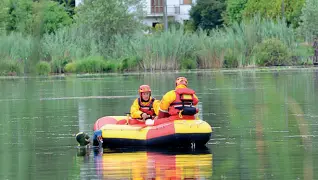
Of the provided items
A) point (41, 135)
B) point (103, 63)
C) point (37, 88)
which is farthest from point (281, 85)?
point (103, 63)

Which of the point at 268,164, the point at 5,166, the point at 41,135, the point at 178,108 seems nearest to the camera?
the point at 268,164

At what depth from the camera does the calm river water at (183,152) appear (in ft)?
49.4

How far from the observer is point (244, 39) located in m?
58.0

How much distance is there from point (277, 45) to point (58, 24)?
53.6 ft

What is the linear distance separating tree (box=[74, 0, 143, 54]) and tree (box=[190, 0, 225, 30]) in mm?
23097

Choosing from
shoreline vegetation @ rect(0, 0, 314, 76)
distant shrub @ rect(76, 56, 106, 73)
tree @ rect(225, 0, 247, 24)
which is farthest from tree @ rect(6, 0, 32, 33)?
tree @ rect(225, 0, 247, 24)

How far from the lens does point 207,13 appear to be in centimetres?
8712

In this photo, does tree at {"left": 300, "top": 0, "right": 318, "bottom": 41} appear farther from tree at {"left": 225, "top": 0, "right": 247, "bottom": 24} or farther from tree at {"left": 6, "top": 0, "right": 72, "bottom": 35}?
tree at {"left": 6, "top": 0, "right": 72, "bottom": 35}

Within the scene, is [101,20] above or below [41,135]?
above

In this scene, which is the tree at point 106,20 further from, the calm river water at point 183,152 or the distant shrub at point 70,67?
the calm river water at point 183,152

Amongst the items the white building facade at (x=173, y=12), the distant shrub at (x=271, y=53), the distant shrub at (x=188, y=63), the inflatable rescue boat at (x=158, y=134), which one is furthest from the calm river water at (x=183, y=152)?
the white building facade at (x=173, y=12)

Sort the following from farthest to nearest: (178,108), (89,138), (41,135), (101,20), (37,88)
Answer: (101,20) < (37,88) < (41,135) < (89,138) < (178,108)

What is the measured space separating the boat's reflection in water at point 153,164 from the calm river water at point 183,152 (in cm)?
2

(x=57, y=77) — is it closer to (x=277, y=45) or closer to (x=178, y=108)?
(x=277, y=45)
